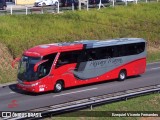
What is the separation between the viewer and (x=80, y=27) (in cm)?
4203

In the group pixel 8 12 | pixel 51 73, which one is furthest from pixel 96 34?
pixel 51 73

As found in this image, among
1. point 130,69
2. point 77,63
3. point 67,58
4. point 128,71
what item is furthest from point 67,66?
point 130,69

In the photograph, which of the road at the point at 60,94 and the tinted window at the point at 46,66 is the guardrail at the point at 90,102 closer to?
the road at the point at 60,94

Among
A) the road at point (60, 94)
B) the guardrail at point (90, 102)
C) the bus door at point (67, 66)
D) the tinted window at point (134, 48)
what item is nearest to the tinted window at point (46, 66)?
the bus door at point (67, 66)

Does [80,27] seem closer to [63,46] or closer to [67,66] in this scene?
[63,46]

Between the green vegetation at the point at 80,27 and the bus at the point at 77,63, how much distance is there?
5990 millimetres

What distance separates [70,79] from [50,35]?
476 inches

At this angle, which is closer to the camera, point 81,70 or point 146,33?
point 81,70

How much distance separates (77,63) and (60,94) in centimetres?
236

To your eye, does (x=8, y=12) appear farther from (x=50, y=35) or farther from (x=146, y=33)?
(x=146, y=33)

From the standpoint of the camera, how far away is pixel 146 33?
150 feet

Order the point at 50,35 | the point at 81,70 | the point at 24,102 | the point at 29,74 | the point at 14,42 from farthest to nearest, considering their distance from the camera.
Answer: the point at 50,35, the point at 14,42, the point at 81,70, the point at 29,74, the point at 24,102

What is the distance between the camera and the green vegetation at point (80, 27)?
36281 mm

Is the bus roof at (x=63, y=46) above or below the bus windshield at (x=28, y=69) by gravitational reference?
above
